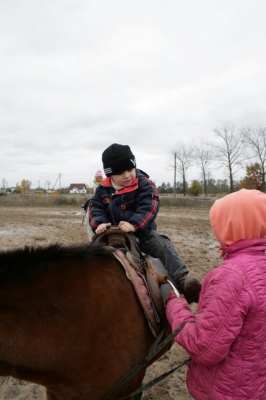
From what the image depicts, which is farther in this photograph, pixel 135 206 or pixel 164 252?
pixel 135 206

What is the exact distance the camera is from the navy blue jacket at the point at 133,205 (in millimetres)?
2416

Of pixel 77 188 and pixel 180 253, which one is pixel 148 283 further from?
pixel 77 188

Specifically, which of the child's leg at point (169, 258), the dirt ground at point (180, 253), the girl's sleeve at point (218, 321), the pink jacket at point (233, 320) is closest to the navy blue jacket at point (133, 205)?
the child's leg at point (169, 258)

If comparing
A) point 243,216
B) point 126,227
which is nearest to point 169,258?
A: point 126,227

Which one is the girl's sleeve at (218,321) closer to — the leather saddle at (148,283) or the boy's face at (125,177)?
the leather saddle at (148,283)

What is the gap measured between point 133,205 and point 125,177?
0.88ft

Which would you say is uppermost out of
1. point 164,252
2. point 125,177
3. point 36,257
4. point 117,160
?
point 117,160

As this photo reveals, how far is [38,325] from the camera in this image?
1388mm

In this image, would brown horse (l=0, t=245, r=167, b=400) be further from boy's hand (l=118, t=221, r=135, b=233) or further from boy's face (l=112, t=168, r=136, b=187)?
boy's face (l=112, t=168, r=136, b=187)

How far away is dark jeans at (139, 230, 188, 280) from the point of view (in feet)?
7.84

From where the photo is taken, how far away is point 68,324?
1450 millimetres

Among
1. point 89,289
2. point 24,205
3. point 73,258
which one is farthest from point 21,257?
point 24,205

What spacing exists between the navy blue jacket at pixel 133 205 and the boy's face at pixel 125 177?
38 millimetres

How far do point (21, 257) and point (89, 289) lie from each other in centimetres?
39
